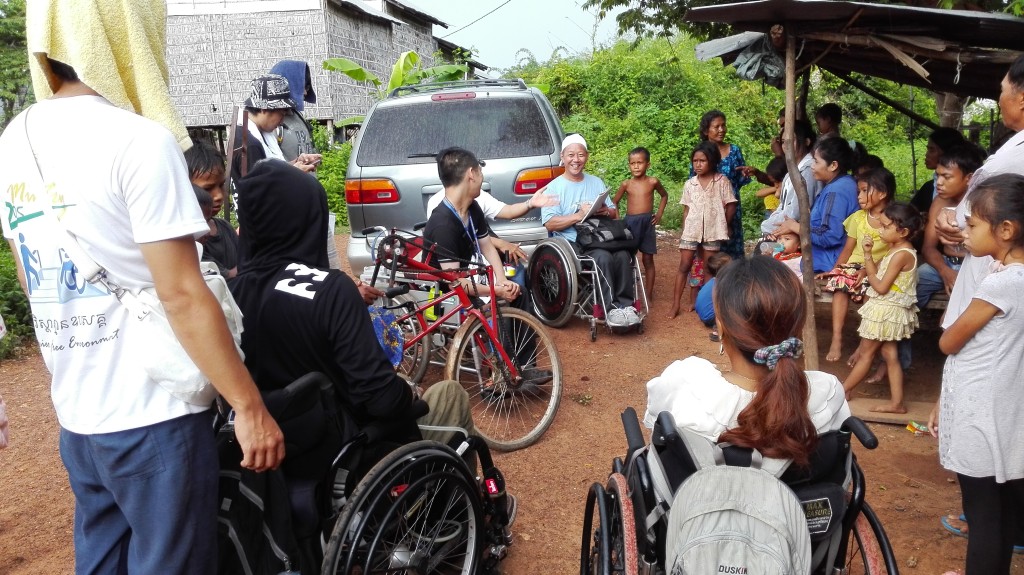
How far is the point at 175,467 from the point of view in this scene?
1773mm

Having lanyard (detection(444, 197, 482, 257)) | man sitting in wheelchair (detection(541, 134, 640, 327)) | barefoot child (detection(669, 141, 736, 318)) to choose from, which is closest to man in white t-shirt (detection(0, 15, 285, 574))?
lanyard (detection(444, 197, 482, 257))

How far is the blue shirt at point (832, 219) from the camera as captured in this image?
5.51m

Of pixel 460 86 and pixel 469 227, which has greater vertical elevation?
pixel 460 86

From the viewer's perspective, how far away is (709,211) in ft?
22.2

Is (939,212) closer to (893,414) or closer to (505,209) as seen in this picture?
(893,414)

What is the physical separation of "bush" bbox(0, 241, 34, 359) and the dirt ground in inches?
15.5

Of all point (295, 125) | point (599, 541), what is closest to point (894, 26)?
point (599, 541)

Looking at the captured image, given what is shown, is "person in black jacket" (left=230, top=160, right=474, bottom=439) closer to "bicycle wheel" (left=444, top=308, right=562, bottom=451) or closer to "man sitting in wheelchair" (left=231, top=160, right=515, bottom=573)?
"man sitting in wheelchair" (left=231, top=160, right=515, bottom=573)

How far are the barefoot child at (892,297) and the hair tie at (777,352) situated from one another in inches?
121

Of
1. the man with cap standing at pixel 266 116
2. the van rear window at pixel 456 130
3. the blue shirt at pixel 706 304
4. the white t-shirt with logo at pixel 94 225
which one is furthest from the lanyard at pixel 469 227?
→ the white t-shirt with logo at pixel 94 225

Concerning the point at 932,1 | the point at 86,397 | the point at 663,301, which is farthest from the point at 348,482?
the point at 932,1

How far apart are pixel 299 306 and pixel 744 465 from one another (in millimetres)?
1476

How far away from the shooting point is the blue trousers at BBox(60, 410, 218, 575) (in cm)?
176

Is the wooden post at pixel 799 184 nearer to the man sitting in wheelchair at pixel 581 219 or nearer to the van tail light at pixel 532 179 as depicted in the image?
the man sitting in wheelchair at pixel 581 219
